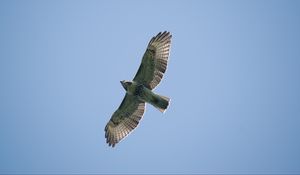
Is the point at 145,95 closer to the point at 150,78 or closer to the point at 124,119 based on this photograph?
the point at 150,78

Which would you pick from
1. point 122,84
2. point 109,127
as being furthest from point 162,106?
point 109,127

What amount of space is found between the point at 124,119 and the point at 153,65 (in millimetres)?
2870

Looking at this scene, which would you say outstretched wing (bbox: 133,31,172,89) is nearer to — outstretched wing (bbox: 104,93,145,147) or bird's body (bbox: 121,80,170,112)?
bird's body (bbox: 121,80,170,112)

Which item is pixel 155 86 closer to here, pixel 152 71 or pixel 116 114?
pixel 152 71

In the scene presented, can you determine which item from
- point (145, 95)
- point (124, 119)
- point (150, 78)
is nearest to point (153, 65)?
point (150, 78)

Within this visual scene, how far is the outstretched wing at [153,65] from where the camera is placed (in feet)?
60.5

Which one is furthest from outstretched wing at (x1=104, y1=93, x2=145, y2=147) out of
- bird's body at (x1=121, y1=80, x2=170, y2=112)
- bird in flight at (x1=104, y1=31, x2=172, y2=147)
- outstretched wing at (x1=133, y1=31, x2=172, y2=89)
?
outstretched wing at (x1=133, y1=31, x2=172, y2=89)

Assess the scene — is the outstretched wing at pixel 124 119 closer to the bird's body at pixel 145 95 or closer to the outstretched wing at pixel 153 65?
the bird's body at pixel 145 95

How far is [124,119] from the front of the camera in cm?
1970

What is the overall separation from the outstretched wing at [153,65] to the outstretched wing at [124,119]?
0.93m

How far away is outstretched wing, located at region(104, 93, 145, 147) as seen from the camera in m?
19.2

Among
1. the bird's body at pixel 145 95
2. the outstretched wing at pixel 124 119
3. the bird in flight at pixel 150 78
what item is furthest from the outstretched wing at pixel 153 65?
the outstretched wing at pixel 124 119

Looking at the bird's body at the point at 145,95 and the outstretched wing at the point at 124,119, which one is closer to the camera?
the bird's body at the point at 145,95

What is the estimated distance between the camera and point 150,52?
1858 cm
